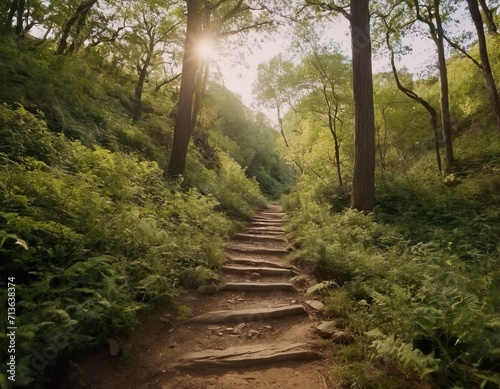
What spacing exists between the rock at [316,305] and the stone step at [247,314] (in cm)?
17

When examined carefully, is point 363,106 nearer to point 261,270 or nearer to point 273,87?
point 261,270

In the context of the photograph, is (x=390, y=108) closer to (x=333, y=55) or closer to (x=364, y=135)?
(x=333, y=55)

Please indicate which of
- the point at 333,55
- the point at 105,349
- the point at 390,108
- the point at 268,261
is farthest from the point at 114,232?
the point at 390,108

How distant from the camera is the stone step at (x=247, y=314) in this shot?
3984 millimetres

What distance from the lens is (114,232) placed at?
13.7 ft

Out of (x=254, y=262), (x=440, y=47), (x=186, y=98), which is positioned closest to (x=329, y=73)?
(x=440, y=47)

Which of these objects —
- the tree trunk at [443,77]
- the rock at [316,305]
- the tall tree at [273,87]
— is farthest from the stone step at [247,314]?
the tall tree at [273,87]

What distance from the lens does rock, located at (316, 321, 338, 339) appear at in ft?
11.7

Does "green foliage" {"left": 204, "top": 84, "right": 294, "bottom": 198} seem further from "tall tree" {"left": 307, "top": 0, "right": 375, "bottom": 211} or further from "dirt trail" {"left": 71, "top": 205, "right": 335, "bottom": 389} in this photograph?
"dirt trail" {"left": 71, "top": 205, "right": 335, "bottom": 389}

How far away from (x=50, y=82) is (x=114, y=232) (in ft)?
21.3

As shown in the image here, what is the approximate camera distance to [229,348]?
3.41 metres

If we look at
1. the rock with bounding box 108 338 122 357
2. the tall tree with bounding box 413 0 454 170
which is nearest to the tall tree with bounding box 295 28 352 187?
the tall tree with bounding box 413 0 454 170

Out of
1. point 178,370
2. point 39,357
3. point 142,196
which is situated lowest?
point 178,370

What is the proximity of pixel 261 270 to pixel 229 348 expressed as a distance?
249 cm
